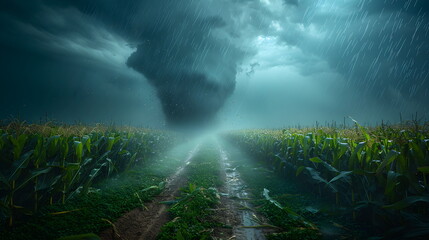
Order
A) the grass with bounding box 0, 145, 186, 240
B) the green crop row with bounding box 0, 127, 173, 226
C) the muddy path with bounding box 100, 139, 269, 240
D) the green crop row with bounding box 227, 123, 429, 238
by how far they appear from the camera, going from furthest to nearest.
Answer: the muddy path with bounding box 100, 139, 269, 240 < the green crop row with bounding box 0, 127, 173, 226 < the grass with bounding box 0, 145, 186, 240 < the green crop row with bounding box 227, 123, 429, 238

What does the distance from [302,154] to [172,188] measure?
405cm

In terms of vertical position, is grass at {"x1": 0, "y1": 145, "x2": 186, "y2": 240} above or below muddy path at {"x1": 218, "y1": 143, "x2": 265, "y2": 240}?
below

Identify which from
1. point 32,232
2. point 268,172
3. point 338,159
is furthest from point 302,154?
point 32,232

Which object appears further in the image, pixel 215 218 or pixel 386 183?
pixel 215 218

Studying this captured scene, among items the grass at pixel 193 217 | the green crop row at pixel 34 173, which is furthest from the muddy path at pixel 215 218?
the green crop row at pixel 34 173

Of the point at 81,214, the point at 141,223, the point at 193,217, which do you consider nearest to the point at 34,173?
the point at 81,214

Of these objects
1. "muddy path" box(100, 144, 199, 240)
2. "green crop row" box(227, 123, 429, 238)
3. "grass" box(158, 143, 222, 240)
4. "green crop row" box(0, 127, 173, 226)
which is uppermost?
"green crop row" box(227, 123, 429, 238)

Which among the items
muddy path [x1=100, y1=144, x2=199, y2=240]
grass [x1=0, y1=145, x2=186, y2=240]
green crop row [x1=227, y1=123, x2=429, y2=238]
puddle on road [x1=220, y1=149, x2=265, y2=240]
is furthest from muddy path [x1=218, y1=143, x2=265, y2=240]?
grass [x1=0, y1=145, x2=186, y2=240]

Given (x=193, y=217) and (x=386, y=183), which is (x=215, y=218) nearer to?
(x=193, y=217)

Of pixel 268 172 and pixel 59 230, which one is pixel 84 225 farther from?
pixel 268 172

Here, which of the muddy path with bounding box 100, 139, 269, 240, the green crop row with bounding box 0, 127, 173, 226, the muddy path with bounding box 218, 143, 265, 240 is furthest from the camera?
the muddy path with bounding box 218, 143, 265, 240

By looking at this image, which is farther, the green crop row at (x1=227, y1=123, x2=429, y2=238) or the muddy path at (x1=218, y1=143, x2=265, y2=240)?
the muddy path at (x1=218, y1=143, x2=265, y2=240)

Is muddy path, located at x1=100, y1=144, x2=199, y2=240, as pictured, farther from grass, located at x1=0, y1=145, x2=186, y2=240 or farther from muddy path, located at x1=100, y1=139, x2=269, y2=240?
grass, located at x1=0, y1=145, x2=186, y2=240

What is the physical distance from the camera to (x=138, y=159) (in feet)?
30.2
